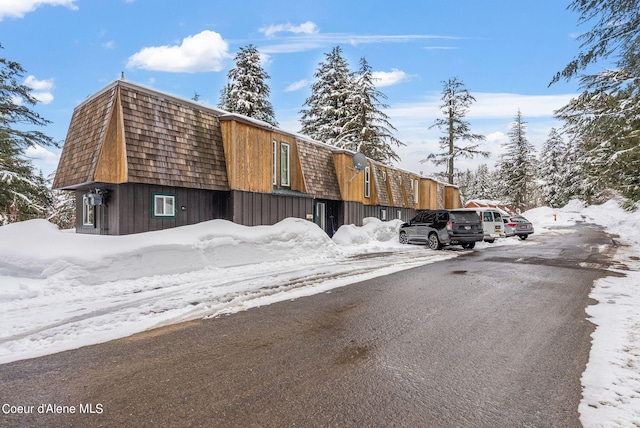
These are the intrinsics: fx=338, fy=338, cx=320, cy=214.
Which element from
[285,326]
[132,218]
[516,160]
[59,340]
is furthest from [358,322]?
[516,160]

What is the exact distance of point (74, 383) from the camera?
3.19 meters

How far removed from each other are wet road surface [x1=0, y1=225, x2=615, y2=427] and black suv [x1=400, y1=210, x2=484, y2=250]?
968 centimetres

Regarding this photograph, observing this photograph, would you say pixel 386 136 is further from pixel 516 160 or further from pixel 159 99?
pixel 516 160

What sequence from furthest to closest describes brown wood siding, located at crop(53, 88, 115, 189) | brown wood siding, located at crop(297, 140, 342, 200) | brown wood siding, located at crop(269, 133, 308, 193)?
brown wood siding, located at crop(297, 140, 342, 200)
brown wood siding, located at crop(269, 133, 308, 193)
brown wood siding, located at crop(53, 88, 115, 189)

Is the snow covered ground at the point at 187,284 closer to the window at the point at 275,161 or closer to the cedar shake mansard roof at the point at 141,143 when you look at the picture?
the cedar shake mansard roof at the point at 141,143

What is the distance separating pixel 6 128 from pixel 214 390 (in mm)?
23897

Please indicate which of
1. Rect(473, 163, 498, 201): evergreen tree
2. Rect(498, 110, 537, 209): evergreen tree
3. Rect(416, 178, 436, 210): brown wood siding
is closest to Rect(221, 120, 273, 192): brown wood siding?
Rect(416, 178, 436, 210): brown wood siding

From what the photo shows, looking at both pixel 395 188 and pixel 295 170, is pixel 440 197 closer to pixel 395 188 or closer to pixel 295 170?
pixel 395 188

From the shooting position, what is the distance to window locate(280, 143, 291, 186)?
15.4 m

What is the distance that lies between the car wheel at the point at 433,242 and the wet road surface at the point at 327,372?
988 cm

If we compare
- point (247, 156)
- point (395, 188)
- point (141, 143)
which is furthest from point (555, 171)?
point (141, 143)

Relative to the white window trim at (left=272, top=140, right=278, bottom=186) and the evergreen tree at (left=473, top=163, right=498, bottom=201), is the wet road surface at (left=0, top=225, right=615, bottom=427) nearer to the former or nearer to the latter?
the white window trim at (left=272, top=140, right=278, bottom=186)

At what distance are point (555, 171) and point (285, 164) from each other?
57.5m

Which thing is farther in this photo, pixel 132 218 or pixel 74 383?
pixel 132 218
